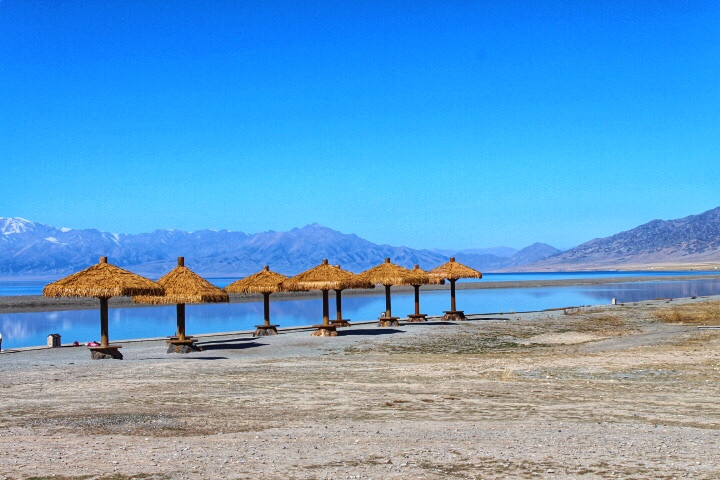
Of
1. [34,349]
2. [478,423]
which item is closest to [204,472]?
[478,423]

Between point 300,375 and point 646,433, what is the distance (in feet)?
24.1

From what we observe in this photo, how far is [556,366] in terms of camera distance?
51.2ft

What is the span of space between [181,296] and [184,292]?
0.47 feet

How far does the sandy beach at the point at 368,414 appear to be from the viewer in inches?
304

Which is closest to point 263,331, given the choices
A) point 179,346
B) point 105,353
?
point 179,346

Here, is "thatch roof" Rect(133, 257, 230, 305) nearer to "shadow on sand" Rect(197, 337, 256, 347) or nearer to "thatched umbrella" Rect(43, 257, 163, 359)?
"thatched umbrella" Rect(43, 257, 163, 359)

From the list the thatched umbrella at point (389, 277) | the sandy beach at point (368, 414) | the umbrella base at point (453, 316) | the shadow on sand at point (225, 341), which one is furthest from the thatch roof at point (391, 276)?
the sandy beach at point (368, 414)

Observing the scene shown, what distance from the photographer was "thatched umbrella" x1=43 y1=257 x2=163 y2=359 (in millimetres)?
18234

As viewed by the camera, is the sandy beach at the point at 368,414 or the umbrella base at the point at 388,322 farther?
the umbrella base at the point at 388,322

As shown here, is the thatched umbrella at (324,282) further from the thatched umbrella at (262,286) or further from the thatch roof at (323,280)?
the thatched umbrella at (262,286)

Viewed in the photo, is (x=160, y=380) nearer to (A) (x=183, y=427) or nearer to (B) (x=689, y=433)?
(A) (x=183, y=427)

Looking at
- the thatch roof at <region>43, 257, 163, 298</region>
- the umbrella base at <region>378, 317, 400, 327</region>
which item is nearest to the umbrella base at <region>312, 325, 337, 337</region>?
the umbrella base at <region>378, 317, 400, 327</region>

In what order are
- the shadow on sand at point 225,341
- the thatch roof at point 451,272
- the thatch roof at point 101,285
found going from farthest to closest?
the thatch roof at point 451,272 < the shadow on sand at point 225,341 < the thatch roof at point 101,285

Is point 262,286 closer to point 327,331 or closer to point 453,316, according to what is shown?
point 327,331
